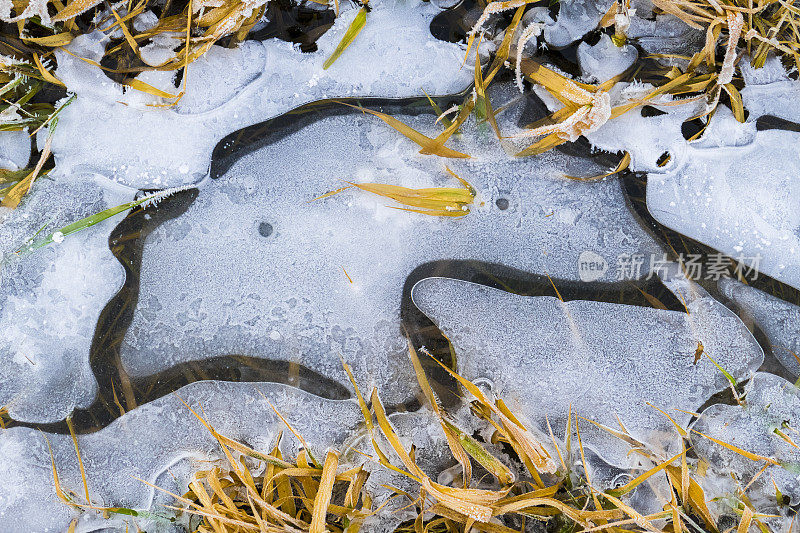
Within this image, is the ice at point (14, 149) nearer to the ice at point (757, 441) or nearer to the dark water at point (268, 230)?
the dark water at point (268, 230)

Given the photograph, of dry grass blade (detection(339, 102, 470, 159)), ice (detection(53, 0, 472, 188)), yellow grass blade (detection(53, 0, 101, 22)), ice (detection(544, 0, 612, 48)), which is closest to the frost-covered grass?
dry grass blade (detection(339, 102, 470, 159))

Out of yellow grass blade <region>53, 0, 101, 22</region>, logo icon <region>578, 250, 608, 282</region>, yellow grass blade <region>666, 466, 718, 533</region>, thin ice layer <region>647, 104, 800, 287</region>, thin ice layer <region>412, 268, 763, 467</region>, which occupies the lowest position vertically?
yellow grass blade <region>666, 466, 718, 533</region>

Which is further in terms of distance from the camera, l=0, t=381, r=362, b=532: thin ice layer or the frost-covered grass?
l=0, t=381, r=362, b=532: thin ice layer

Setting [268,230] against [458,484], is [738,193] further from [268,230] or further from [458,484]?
[268,230]

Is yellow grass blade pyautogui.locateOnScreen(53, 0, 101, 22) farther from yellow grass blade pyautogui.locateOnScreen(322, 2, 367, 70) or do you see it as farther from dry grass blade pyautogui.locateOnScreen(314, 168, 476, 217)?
dry grass blade pyautogui.locateOnScreen(314, 168, 476, 217)

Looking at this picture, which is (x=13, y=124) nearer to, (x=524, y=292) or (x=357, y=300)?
(x=357, y=300)

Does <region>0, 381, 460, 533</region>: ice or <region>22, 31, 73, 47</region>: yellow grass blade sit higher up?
<region>22, 31, 73, 47</region>: yellow grass blade

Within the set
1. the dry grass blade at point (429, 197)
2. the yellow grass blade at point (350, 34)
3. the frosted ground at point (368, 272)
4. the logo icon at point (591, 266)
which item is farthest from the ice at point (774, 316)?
the yellow grass blade at point (350, 34)
